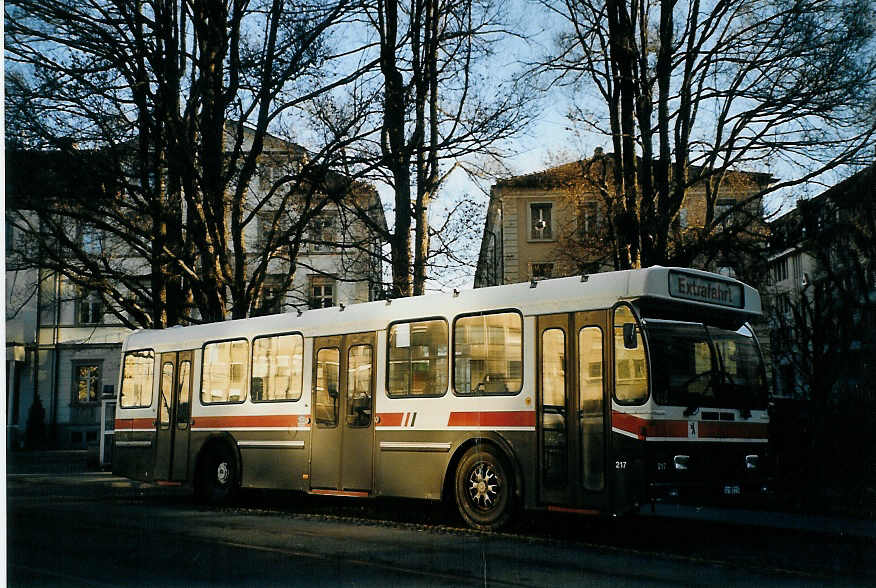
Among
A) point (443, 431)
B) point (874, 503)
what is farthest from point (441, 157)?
point (874, 503)

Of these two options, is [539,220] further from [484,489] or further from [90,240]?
[484,489]

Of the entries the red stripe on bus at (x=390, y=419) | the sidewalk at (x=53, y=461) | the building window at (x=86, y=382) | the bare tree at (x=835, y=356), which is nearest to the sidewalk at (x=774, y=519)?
the bare tree at (x=835, y=356)

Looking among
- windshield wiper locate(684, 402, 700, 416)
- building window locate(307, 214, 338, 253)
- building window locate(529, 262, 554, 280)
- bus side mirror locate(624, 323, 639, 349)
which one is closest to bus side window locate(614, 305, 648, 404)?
bus side mirror locate(624, 323, 639, 349)

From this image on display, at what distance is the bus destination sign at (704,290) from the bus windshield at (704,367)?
12.9 inches

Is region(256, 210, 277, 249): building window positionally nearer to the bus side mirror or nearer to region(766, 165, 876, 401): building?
region(766, 165, 876, 401): building

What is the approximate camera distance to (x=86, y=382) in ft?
137

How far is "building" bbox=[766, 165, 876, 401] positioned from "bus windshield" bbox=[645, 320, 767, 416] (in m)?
2.45

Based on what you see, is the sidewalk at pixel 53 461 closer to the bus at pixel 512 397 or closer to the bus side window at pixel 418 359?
the bus at pixel 512 397

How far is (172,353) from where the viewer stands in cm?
1656

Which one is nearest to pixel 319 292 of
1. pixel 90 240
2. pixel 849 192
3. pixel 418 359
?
pixel 90 240

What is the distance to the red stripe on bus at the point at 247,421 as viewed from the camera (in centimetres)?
1414

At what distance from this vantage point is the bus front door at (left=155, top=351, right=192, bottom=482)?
16.0 meters

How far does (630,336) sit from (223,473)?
8044 mm

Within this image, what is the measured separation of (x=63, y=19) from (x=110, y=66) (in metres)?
1.72
